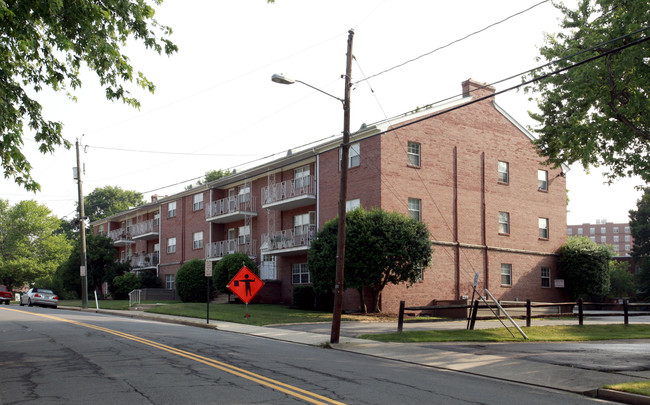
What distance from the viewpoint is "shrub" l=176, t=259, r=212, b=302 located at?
38.1 metres

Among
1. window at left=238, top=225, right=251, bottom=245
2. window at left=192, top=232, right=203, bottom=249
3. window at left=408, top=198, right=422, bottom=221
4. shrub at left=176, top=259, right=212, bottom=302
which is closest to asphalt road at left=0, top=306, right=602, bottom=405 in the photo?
window at left=408, top=198, right=422, bottom=221

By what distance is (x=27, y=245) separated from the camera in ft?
238

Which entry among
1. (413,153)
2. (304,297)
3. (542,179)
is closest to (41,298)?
(304,297)

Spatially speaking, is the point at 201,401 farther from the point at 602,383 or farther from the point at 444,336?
the point at 444,336

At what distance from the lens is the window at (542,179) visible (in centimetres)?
→ 3681

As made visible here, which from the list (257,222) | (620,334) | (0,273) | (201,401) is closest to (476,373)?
(201,401)

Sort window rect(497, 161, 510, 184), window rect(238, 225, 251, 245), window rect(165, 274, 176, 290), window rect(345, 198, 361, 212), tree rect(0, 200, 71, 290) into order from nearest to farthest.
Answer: window rect(345, 198, 361, 212) < window rect(497, 161, 510, 184) < window rect(238, 225, 251, 245) < window rect(165, 274, 176, 290) < tree rect(0, 200, 71, 290)

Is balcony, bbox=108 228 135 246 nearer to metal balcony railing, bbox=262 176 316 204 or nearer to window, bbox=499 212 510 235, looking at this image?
metal balcony railing, bbox=262 176 316 204

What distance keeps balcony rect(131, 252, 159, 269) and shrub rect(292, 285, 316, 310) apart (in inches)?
912

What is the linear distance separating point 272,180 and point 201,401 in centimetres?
2974

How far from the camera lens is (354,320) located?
24.7 m

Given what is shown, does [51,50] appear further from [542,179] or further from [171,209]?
[171,209]

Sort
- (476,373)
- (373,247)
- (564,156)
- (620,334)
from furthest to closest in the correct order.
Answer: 1. (373,247)
2. (564,156)
3. (620,334)
4. (476,373)

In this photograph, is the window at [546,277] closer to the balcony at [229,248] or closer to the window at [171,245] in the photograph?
the balcony at [229,248]
